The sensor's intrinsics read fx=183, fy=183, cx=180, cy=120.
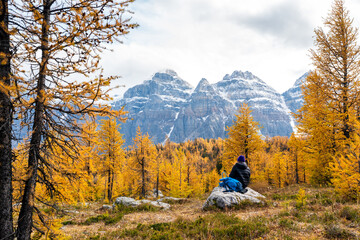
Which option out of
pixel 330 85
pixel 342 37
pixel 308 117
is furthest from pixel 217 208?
pixel 342 37

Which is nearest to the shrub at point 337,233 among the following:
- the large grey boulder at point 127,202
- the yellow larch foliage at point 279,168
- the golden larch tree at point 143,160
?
the large grey boulder at point 127,202

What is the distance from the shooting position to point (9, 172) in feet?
10.7

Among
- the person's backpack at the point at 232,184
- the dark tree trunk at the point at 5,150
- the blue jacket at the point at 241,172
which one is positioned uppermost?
Result: the dark tree trunk at the point at 5,150

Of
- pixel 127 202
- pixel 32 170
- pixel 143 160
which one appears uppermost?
pixel 32 170

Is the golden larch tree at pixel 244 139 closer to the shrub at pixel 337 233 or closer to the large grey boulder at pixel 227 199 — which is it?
the large grey boulder at pixel 227 199

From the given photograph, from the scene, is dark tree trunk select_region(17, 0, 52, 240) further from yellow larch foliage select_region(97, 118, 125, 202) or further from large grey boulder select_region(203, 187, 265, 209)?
yellow larch foliage select_region(97, 118, 125, 202)

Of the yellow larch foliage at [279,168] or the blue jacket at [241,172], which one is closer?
the blue jacket at [241,172]

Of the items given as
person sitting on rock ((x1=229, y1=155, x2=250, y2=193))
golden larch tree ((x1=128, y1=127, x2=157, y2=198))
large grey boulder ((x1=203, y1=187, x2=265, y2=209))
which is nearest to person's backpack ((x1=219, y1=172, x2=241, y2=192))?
person sitting on rock ((x1=229, y1=155, x2=250, y2=193))

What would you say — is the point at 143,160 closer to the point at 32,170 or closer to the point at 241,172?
the point at 241,172

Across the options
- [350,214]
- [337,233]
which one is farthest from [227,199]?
[337,233]

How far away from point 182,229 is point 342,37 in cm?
1665

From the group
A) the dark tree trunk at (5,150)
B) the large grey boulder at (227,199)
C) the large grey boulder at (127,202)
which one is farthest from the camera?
the large grey boulder at (127,202)

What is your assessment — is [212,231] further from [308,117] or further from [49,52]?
[308,117]

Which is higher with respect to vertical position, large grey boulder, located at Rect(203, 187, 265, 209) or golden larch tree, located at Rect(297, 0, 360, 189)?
golden larch tree, located at Rect(297, 0, 360, 189)
